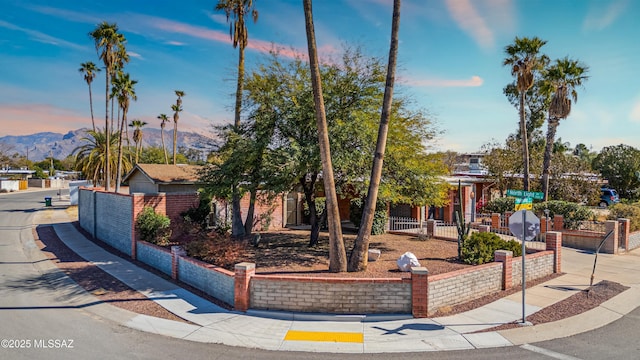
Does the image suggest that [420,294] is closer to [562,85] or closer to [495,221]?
[495,221]

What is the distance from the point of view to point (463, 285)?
1045cm

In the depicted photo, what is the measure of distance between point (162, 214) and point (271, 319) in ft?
32.3

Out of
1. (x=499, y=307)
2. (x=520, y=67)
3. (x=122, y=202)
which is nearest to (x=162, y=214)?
(x=122, y=202)

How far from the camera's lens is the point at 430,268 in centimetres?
1252

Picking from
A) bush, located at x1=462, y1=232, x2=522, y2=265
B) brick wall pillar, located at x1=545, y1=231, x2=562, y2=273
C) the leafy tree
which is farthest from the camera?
the leafy tree

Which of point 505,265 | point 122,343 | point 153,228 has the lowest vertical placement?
point 122,343

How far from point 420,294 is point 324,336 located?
262cm

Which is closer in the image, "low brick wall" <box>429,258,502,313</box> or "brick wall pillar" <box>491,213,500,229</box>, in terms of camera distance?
"low brick wall" <box>429,258,502,313</box>

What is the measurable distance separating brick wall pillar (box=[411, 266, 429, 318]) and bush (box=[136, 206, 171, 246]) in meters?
11.2

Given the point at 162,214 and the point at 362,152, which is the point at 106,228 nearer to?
the point at 162,214

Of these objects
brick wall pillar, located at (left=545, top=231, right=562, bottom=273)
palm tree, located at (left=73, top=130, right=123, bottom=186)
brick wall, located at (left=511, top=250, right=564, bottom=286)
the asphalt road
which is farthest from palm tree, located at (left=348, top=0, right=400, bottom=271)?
palm tree, located at (left=73, top=130, right=123, bottom=186)

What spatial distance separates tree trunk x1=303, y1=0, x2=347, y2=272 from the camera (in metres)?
11.2

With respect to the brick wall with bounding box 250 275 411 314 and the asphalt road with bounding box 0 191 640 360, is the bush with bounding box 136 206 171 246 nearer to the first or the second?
the asphalt road with bounding box 0 191 640 360

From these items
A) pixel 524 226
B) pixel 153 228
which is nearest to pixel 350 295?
pixel 524 226
